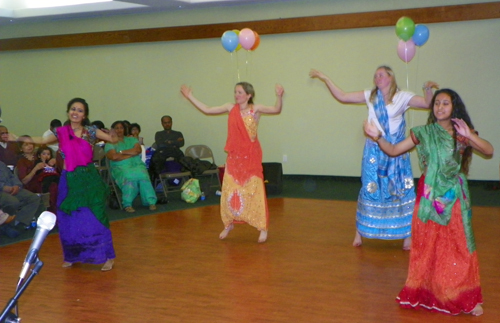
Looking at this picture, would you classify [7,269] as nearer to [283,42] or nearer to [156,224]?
[156,224]

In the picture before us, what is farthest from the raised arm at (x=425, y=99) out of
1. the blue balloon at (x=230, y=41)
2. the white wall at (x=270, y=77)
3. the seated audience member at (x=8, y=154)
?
the seated audience member at (x=8, y=154)

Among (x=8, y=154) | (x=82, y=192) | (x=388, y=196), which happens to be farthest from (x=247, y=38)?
(x=8, y=154)

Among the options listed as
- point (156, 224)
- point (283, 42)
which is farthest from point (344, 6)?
point (156, 224)

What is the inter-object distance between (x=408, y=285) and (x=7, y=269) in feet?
10.4

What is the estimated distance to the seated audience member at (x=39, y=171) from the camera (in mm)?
6867

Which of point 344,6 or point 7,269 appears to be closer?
point 7,269

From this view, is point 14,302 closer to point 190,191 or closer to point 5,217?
point 5,217

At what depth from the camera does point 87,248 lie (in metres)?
4.87

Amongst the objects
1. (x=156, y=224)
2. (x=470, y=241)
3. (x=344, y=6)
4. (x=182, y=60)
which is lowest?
(x=156, y=224)

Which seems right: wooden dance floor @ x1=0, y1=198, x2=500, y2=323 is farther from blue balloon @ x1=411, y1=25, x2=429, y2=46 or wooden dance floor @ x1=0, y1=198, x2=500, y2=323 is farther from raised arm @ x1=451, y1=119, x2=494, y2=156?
blue balloon @ x1=411, y1=25, x2=429, y2=46

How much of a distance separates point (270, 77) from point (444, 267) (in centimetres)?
713

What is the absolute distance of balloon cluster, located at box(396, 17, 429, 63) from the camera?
5.72 meters

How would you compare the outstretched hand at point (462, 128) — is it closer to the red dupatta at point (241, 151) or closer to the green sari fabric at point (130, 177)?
the red dupatta at point (241, 151)

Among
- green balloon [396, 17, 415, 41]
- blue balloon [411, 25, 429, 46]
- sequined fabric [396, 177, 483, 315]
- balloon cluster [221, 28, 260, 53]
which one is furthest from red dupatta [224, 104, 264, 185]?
sequined fabric [396, 177, 483, 315]
